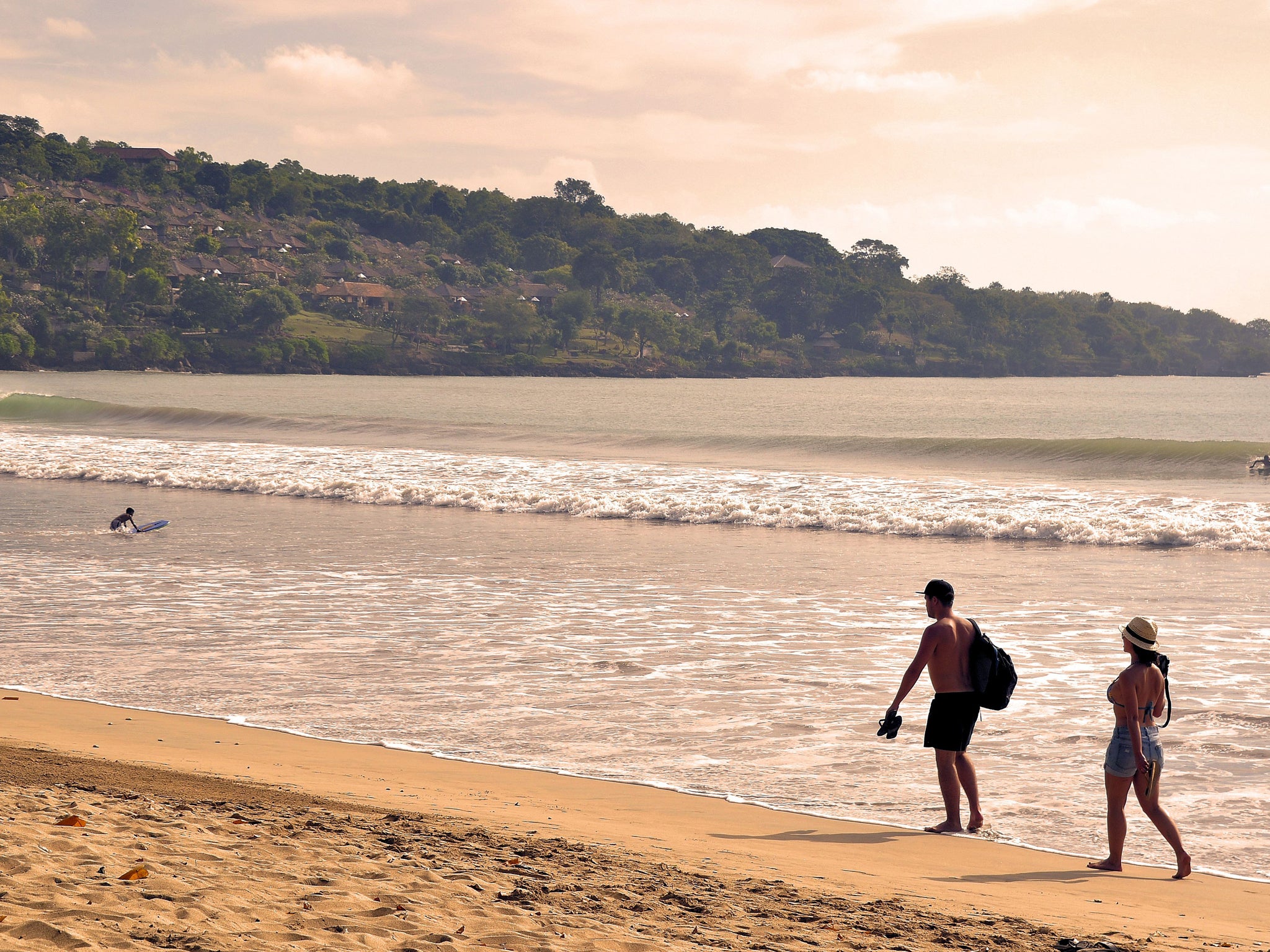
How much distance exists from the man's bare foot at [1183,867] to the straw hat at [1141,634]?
1.03 metres

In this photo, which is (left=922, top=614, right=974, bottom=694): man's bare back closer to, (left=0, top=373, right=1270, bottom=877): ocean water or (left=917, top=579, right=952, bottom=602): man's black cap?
(left=917, top=579, right=952, bottom=602): man's black cap

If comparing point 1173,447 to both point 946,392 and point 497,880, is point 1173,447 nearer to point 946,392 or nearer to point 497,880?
point 497,880

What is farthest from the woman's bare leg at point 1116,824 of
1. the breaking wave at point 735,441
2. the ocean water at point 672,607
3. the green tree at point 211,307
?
the green tree at point 211,307

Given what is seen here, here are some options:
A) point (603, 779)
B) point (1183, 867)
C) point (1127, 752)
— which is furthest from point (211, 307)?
point (1183, 867)

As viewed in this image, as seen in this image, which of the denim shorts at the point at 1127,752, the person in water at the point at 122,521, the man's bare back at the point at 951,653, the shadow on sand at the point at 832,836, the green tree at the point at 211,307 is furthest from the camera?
the green tree at the point at 211,307

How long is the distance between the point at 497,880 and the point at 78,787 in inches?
110

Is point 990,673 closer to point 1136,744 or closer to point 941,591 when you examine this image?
point 941,591

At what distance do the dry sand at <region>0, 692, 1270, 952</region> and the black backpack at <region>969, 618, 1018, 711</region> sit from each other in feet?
2.69

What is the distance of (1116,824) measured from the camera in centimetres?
631

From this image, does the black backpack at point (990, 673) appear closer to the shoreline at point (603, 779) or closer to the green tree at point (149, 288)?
the shoreline at point (603, 779)

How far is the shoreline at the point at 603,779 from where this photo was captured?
21.3 feet

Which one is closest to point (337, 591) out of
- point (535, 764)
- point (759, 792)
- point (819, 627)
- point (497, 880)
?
point (819, 627)

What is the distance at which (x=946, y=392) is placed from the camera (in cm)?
15200

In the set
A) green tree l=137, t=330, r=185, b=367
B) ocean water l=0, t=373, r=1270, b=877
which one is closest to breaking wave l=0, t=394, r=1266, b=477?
ocean water l=0, t=373, r=1270, b=877
